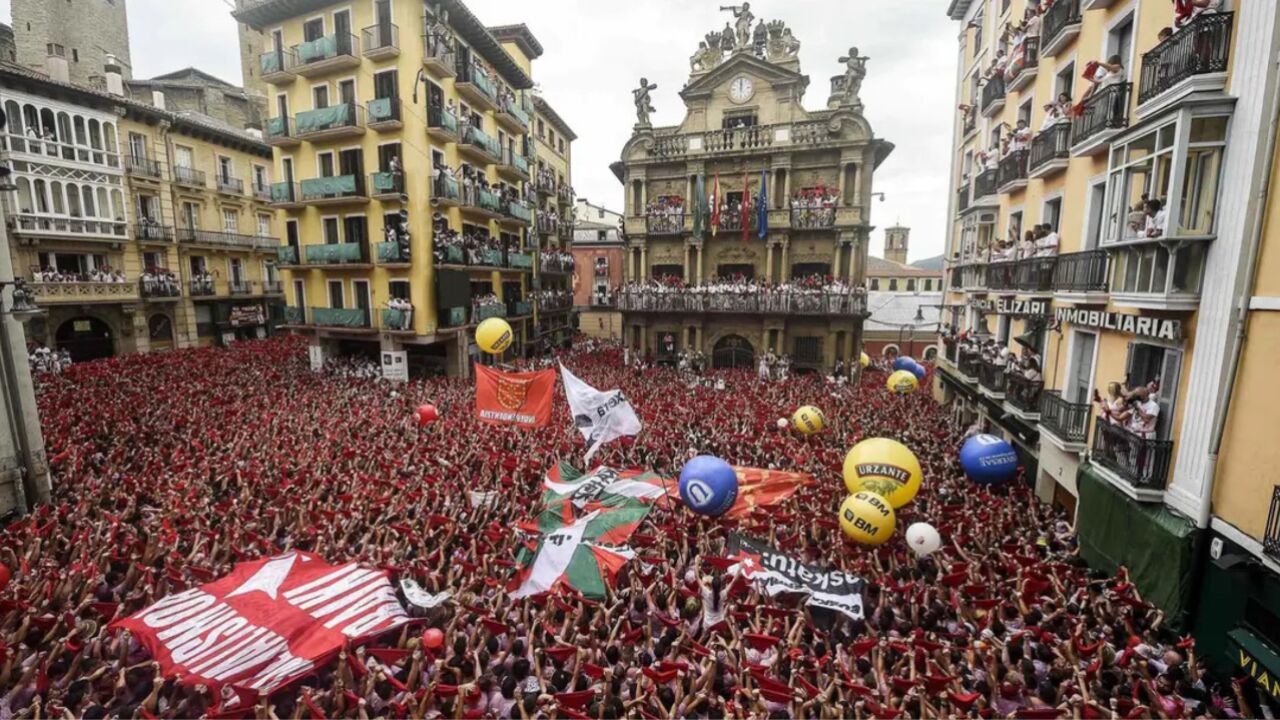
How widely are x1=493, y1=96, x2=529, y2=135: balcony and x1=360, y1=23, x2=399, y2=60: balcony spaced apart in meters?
7.70

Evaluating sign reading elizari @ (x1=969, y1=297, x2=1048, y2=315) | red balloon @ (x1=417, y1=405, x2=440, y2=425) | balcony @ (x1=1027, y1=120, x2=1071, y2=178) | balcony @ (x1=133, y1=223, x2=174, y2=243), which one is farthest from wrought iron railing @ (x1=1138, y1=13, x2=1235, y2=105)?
balcony @ (x1=133, y1=223, x2=174, y2=243)

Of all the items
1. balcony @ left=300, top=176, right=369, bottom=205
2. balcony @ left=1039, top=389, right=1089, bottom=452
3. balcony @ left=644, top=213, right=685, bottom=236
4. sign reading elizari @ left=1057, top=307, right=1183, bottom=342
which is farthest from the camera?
balcony @ left=644, top=213, right=685, bottom=236

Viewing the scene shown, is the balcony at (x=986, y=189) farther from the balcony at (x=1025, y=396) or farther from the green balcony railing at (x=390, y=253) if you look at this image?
the green balcony railing at (x=390, y=253)

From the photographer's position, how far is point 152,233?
31.4 meters

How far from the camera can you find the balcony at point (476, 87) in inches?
1075

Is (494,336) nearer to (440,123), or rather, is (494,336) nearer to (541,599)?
(541,599)

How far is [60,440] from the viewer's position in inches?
593

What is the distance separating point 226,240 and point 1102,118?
43.4 m

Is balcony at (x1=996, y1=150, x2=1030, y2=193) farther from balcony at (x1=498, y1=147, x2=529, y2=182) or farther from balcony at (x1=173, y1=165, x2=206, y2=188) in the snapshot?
balcony at (x1=173, y1=165, x2=206, y2=188)

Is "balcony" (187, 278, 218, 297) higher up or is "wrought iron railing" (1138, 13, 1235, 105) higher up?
"wrought iron railing" (1138, 13, 1235, 105)

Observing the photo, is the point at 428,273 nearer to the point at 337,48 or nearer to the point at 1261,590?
the point at 337,48

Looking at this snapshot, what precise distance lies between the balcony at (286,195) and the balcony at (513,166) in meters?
10.1

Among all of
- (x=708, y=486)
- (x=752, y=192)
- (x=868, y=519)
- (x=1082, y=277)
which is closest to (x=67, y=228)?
(x=752, y=192)

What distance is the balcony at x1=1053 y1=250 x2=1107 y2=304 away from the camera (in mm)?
11180
